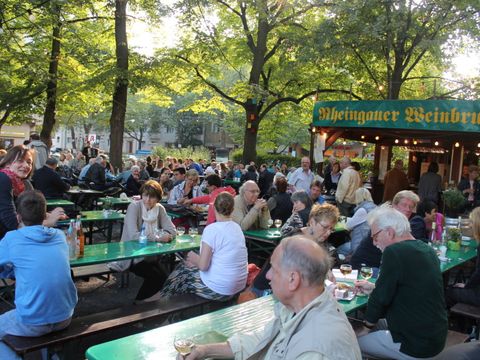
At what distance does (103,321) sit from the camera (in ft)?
A: 11.8

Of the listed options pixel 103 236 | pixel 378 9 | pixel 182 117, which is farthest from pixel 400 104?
pixel 182 117

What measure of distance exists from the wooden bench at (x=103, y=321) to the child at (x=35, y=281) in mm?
72

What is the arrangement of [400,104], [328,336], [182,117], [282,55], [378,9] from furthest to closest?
[182,117] → [282,55] → [378,9] → [400,104] → [328,336]

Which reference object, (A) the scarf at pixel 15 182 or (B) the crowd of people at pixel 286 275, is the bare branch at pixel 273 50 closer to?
(B) the crowd of people at pixel 286 275

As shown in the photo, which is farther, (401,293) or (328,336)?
(401,293)

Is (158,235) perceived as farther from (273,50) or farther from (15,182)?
(273,50)

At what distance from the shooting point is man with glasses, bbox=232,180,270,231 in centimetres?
622

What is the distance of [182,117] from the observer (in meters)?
49.7

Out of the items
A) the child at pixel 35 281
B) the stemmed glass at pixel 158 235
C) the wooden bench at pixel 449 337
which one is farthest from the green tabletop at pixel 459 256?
the child at pixel 35 281

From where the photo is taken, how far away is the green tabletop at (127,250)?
14.2 feet

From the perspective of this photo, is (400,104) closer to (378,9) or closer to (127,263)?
(378,9)

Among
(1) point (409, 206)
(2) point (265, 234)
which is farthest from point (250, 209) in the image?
(1) point (409, 206)

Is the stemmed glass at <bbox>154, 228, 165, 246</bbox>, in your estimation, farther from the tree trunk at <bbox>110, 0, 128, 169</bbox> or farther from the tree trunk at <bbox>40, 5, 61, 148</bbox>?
the tree trunk at <bbox>40, 5, 61, 148</bbox>

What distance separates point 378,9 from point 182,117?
124 feet
